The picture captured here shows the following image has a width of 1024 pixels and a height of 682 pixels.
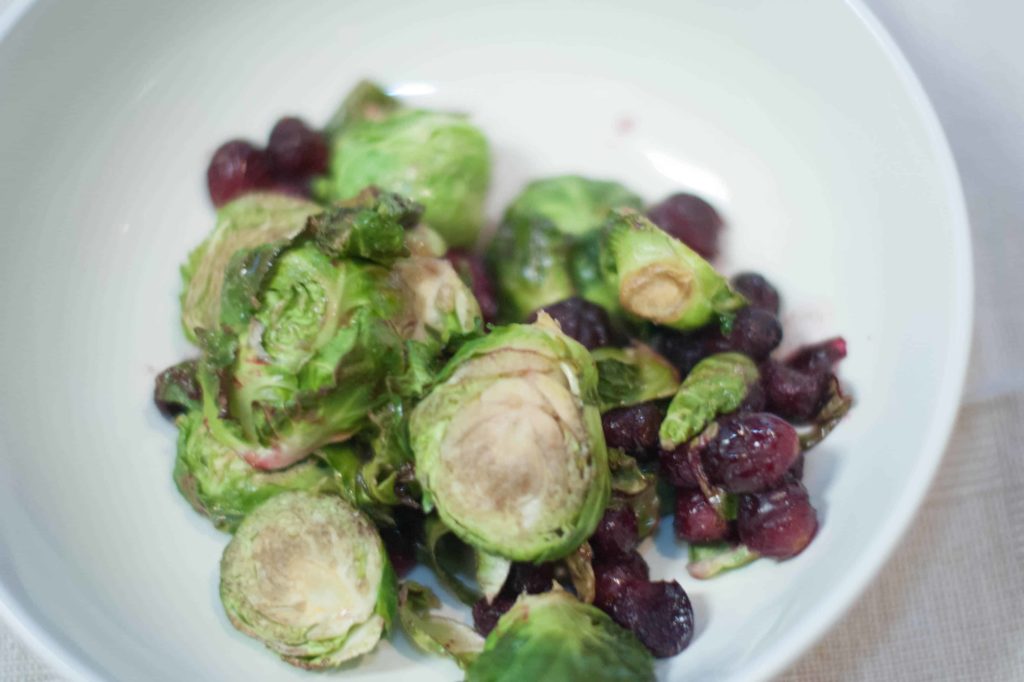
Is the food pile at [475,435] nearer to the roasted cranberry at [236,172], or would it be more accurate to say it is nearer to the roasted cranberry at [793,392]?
the roasted cranberry at [793,392]

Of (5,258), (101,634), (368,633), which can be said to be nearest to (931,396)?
(368,633)

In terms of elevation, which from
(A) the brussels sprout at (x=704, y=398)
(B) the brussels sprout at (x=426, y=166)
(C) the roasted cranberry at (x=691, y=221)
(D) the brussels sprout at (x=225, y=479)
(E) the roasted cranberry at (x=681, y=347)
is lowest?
(E) the roasted cranberry at (x=681, y=347)

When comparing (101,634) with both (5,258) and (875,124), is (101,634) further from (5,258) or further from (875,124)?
(875,124)

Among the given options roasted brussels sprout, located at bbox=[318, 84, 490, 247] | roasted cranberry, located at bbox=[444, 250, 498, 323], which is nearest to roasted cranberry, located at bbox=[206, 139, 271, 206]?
roasted brussels sprout, located at bbox=[318, 84, 490, 247]

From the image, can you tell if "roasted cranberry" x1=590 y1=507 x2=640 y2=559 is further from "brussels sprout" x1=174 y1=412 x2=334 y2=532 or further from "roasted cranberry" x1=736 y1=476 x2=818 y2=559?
"brussels sprout" x1=174 y1=412 x2=334 y2=532

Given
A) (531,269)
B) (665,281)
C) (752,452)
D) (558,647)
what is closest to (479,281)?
(531,269)

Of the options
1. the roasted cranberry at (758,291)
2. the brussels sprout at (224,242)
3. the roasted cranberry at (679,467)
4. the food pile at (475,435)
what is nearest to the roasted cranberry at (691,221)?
the food pile at (475,435)

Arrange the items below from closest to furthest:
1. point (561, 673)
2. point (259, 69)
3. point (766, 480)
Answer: point (561, 673) < point (766, 480) < point (259, 69)
